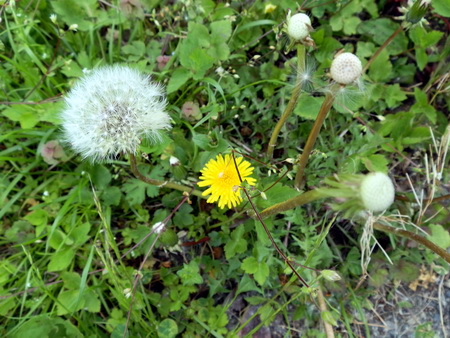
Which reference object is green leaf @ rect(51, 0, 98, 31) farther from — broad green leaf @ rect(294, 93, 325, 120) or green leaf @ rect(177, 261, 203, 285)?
green leaf @ rect(177, 261, 203, 285)

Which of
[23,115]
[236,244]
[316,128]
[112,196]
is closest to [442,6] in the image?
[316,128]

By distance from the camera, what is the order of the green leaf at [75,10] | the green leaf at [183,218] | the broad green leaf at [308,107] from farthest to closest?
the green leaf at [75,10] → the green leaf at [183,218] → the broad green leaf at [308,107]

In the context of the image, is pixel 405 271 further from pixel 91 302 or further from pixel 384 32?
pixel 91 302

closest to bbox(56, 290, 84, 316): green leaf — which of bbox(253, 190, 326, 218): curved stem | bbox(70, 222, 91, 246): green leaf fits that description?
bbox(70, 222, 91, 246): green leaf

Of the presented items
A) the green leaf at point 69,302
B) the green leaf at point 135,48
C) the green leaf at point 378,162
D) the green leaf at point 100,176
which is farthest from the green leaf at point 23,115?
the green leaf at point 378,162

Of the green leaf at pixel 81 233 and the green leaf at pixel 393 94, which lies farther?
the green leaf at pixel 393 94

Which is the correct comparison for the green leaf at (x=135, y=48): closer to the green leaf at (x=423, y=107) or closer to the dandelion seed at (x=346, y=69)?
the dandelion seed at (x=346, y=69)

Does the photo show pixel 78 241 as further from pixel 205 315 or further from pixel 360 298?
pixel 360 298
